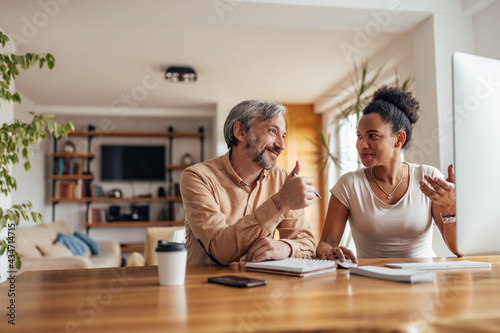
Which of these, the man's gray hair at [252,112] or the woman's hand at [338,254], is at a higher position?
the man's gray hair at [252,112]

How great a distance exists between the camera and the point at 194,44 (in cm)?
442

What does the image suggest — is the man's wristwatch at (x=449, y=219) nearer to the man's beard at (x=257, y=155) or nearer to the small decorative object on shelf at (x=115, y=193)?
the man's beard at (x=257, y=155)

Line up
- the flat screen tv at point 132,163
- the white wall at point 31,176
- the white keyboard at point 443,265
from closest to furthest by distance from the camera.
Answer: the white keyboard at point 443,265, the white wall at point 31,176, the flat screen tv at point 132,163

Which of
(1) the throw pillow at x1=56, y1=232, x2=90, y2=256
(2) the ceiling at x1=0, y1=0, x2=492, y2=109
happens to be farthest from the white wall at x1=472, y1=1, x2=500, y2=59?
(1) the throw pillow at x1=56, y1=232, x2=90, y2=256

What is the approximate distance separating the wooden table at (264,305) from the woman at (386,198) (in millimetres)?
618

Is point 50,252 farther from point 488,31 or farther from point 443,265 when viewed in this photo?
point 488,31

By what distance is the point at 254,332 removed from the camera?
0.64m

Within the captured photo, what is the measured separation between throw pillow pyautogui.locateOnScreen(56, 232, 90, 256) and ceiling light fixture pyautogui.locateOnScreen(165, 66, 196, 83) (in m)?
2.44

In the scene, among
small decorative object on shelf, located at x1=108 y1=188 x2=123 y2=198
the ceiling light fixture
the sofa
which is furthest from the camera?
small decorative object on shelf, located at x1=108 y1=188 x2=123 y2=198

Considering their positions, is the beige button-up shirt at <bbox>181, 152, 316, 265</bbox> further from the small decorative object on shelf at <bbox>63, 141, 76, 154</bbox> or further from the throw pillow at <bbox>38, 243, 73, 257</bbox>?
the small decorative object on shelf at <bbox>63, 141, 76, 154</bbox>

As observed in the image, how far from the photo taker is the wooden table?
0.69 m

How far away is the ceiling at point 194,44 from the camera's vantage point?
3281mm

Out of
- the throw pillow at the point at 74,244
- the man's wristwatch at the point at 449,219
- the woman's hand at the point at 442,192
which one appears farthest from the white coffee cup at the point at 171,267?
the throw pillow at the point at 74,244

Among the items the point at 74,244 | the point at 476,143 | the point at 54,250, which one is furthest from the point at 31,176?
the point at 476,143
